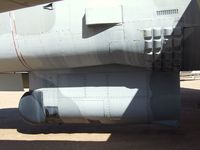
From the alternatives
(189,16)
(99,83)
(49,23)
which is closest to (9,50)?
(49,23)

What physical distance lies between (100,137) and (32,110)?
5.29ft

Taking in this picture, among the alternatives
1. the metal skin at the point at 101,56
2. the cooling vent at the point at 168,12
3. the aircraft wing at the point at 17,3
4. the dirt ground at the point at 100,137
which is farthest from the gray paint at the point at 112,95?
the aircraft wing at the point at 17,3

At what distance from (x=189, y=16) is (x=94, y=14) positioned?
5.93 ft

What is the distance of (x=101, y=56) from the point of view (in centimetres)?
792

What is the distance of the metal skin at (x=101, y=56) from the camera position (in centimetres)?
Answer: 739

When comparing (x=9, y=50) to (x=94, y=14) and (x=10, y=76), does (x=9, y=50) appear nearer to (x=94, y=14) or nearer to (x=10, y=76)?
(x=10, y=76)

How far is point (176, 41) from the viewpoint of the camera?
287 inches

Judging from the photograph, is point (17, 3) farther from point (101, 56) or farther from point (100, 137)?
point (100, 137)

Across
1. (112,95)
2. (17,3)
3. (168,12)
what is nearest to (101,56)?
(112,95)

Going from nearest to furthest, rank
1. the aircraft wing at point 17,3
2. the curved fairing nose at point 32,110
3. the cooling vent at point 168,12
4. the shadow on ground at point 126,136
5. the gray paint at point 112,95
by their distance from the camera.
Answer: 1. the aircraft wing at point 17,3
2. the cooling vent at point 168,12
3. the shadow on ground at point 126,136
4. the gray paint at point 112,95
5. the curved fairing nose at point 32,110

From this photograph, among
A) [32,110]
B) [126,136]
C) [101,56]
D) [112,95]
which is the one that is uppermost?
[101,56]

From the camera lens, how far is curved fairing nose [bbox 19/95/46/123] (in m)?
8.50

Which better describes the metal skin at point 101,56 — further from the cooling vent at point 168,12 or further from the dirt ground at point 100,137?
the dirt ground at point 100,137

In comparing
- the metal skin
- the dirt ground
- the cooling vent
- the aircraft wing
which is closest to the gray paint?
the metal skin
